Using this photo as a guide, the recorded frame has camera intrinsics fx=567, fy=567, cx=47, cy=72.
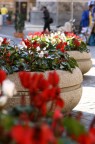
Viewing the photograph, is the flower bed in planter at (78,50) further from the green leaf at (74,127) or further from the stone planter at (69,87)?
the green leaf at (74,127)

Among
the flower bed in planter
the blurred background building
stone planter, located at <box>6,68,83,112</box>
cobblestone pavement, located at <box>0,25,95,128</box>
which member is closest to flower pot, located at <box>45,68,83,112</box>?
stone planter, located at <box>6,68,83,112</box>

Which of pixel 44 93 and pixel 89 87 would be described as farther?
pixel 89 87

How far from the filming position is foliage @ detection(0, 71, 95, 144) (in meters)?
2.22

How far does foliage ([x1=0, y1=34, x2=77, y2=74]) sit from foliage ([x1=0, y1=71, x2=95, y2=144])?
3.87 m

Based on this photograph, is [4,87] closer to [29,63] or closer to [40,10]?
[29,63]

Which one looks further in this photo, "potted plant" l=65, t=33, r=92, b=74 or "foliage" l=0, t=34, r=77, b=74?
"potted plant" l=65, t=33, r=92, b=74

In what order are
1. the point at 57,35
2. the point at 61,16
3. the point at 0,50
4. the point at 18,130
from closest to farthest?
1. the point at 18,130
2. the point at 0,50
3. the point at 57,35
4. the point at 61,16

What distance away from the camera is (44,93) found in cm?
291

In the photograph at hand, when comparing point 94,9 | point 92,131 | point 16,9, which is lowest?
point 16,9

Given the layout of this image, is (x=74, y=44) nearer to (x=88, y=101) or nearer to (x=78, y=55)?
(x=78, y=55)

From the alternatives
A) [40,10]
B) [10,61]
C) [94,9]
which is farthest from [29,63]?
[40,10]

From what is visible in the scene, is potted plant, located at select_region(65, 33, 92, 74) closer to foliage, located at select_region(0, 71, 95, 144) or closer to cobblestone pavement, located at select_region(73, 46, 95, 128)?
cobblestone pavement, located at select_region(73, 46, 95, 128)

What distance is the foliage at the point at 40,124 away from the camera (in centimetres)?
222

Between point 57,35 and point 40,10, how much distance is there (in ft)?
104
